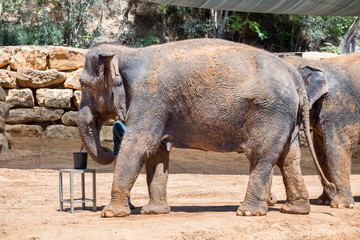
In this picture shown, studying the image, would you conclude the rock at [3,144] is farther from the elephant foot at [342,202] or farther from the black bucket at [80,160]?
the elephant foot at [342,202]

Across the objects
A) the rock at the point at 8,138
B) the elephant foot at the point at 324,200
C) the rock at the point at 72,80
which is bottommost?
the rock at the point at 8,138

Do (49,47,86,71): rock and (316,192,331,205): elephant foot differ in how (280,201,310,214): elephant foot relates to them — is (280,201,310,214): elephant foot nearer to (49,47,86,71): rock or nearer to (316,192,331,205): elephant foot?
(316,192,331,205): elephant foot

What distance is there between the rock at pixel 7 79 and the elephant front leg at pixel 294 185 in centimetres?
869

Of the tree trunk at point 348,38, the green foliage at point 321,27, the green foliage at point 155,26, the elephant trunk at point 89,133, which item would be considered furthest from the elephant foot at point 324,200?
the green foliage at point 321,27

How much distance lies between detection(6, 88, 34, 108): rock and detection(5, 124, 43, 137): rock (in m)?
0.52

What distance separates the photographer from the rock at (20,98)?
13.5 metres

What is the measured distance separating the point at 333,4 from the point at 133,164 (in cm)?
620

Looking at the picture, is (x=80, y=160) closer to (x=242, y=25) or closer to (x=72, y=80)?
(x=72, y=80)

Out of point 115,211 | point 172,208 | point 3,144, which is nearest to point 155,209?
point 115,211

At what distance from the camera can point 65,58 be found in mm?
13773

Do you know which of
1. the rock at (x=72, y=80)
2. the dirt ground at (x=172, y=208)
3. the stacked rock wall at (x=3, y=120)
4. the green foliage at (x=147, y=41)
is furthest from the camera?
the green foliage at (x=147, y=41)

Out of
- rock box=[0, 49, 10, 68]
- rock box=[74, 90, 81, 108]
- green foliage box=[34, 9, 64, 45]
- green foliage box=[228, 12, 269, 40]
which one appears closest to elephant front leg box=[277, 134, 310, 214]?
rock box=[74, 90, 81, 108]

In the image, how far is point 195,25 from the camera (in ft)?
61.2

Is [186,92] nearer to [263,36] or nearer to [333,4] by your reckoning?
[333,4]
